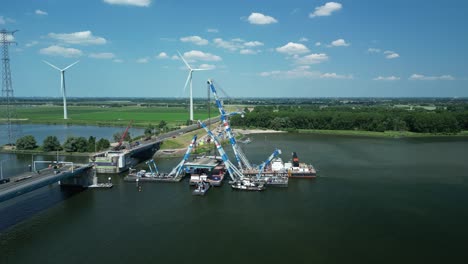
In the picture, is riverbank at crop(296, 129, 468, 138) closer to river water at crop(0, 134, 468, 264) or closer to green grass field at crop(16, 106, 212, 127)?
river water at crop(0, 134, 468, 264)

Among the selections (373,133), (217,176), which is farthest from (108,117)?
(217,176)

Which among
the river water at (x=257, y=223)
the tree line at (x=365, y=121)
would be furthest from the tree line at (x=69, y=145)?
the tree line at (x=365, y=121)

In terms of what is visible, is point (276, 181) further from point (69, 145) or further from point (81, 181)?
point (69, 145)

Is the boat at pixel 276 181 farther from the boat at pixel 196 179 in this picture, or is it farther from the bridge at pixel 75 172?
the bridge at pixel 75 172

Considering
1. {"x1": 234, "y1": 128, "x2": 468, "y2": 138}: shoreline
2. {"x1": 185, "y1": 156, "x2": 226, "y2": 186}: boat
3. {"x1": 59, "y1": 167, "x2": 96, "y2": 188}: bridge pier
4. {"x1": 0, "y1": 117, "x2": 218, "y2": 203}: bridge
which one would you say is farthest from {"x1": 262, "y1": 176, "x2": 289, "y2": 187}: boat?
{"x1": 234, "y1": 128, "x2": 468, "y2": 138}: shoreline

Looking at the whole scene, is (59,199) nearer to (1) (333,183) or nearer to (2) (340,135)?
(1) (333,183)

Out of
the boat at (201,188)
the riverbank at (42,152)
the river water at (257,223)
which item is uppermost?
the riverbank at (42,152)
